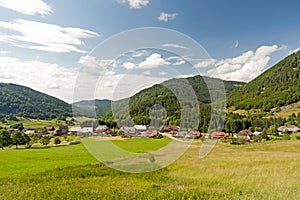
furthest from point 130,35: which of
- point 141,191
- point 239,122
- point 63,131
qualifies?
point 239,122

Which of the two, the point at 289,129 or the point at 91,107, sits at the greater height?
the point at 91,107

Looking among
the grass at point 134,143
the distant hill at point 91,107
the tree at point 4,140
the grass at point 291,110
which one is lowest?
the tree at point 4,140

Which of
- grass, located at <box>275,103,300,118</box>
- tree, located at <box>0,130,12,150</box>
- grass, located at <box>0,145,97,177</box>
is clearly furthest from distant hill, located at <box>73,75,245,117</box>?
grass, located at <box>275,103,300,118</box>

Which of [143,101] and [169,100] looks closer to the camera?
[169,100]

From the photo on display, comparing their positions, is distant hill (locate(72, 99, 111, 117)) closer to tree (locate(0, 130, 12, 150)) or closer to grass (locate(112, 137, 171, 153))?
grass (locate(112, 137, 171, 153))

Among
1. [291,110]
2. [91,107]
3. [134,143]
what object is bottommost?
[134,143]

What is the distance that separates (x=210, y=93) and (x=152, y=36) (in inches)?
149

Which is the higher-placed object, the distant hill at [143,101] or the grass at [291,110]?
the grass at [291,110]

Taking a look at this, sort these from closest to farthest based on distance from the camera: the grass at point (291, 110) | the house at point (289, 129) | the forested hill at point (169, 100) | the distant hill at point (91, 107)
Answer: the distant hill at point (91, 107) → the forested hill at point (169, 100) → the house at point (289, 129) → the grass at point (291, 110)

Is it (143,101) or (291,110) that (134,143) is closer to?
(143,101)

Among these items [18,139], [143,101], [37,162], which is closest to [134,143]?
[37,162]

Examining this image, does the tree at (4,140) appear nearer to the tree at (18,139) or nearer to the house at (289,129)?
the tree at (18,139)

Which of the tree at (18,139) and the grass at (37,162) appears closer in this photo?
the grass at (37,162)

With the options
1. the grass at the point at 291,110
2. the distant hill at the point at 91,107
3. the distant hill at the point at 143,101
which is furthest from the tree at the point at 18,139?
the grass at the point at 291,110
